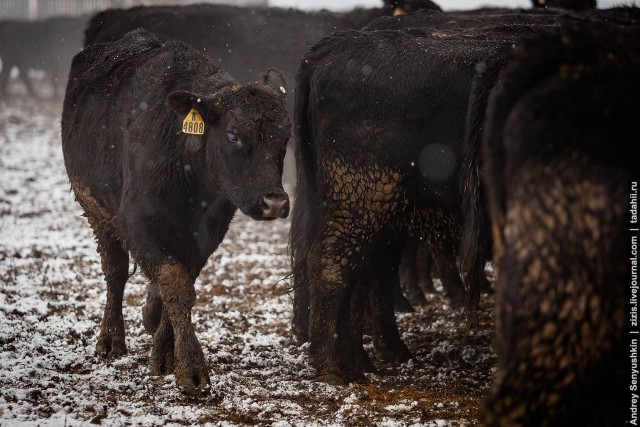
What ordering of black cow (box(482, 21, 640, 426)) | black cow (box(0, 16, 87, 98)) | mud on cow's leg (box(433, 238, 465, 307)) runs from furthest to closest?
black cow (box(0, 16, 87, 98)), mud on cow's leg (box(433, 238, 465, 307)), black cow (box(482, 21, 640, 426))

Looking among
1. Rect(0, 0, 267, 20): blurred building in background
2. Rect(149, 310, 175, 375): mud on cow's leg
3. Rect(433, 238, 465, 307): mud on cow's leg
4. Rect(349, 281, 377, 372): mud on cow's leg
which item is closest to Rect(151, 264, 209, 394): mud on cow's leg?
Rect(149, 310, 175, 375): mud on cow's leg

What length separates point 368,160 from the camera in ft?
17.8

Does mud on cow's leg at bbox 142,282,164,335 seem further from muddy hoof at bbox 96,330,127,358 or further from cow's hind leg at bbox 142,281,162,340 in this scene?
muddy hoof at bbox 96,330,127,358

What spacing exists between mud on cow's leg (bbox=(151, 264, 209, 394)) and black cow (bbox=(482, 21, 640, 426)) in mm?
2496

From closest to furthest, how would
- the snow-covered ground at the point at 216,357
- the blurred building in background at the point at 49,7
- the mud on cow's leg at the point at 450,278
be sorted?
the snow-covered ground at the point at 216,357 < the mud on cow's leg at the point at 450,278 < the blurred building in background at the point at 49,7

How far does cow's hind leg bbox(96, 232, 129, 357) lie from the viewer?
575 cm

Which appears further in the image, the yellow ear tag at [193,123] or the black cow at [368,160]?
the black cow at [368,160]

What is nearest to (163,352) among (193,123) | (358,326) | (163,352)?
(163,352)

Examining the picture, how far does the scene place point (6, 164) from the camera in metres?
14.0

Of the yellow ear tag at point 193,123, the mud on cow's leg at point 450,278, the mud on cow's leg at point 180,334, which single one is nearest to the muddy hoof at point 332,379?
the mud on cow's leg at point 180,334

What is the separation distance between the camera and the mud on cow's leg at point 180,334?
16.0 ft

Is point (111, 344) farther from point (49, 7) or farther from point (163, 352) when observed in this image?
point (49, 7)

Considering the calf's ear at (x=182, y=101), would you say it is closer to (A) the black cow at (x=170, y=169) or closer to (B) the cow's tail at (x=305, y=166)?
(A) the black cow at (x=170, y=169)

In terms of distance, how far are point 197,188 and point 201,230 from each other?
297 mm
